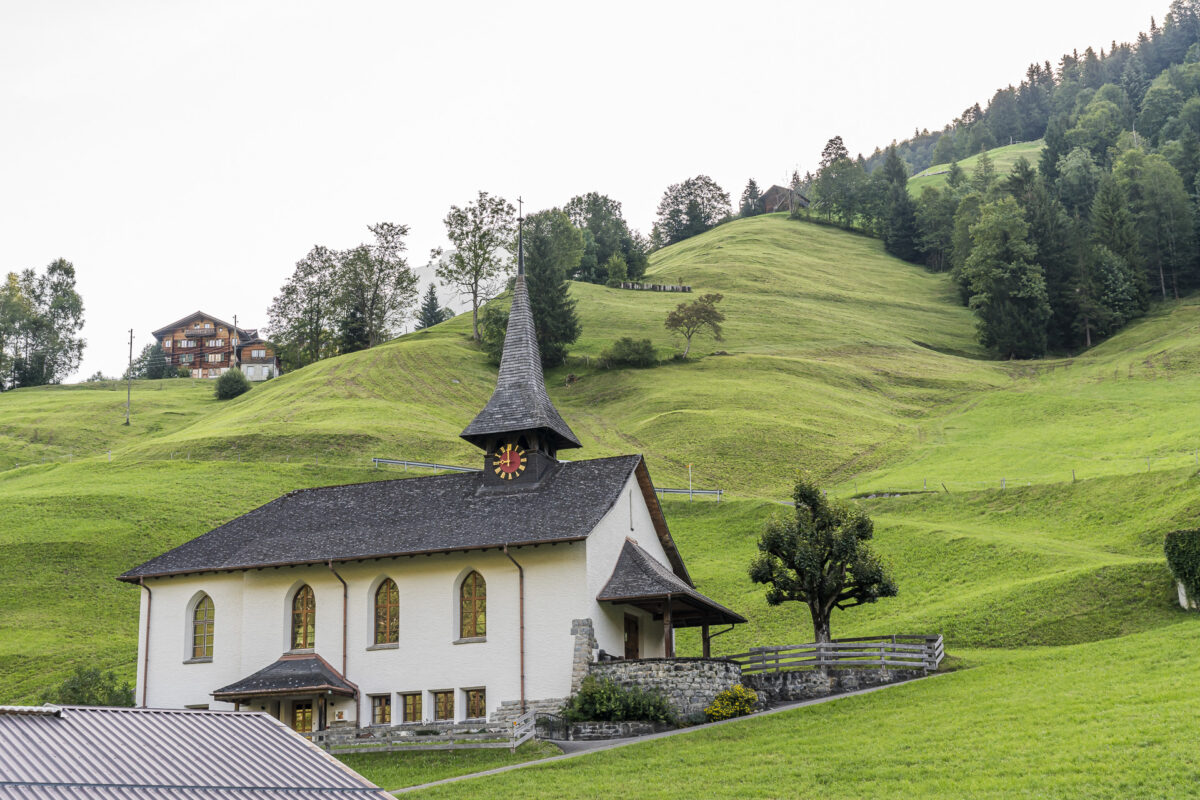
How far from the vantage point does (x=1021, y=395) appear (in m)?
Result: 88.6

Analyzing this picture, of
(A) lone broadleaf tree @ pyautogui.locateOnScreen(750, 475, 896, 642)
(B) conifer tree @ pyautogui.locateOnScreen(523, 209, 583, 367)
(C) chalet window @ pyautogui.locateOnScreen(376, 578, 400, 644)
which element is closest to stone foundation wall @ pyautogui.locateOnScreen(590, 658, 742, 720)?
(A) lone broadleaf tree @ pyautogui.locateOnScreen(750, 475, 896, 642)

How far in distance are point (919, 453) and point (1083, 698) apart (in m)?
47.6

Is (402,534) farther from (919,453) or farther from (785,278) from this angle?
(785,278)

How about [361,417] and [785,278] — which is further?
[785,278]

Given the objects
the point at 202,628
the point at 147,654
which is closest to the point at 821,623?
the point at 202,628

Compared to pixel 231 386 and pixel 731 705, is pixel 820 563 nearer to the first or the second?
pixel 731 705

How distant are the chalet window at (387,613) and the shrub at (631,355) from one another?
66.6 meters

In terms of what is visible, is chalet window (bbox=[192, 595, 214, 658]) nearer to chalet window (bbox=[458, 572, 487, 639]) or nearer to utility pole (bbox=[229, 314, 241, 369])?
chalet window (bbox=[458, 572, 487, 639])

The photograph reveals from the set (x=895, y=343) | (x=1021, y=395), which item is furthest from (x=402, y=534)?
(x=895, y=343)

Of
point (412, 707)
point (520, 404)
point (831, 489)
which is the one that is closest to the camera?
point (412, 707)

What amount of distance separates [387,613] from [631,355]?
220 ft

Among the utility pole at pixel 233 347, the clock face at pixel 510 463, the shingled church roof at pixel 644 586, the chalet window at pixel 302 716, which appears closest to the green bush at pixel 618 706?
the shingled church roof at pixel 644 586

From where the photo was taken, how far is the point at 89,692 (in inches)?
1419

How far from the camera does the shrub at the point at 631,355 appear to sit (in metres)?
103
